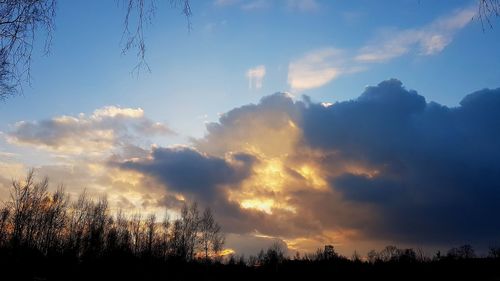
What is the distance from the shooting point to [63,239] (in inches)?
3059

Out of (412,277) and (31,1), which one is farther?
(412,277)

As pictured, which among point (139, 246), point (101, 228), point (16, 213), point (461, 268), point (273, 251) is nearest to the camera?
point (461, 268)

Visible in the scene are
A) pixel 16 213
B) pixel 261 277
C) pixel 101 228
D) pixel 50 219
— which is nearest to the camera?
pixel 261 277

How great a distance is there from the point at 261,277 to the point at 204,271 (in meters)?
9.36

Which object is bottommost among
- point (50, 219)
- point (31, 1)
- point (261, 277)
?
point (261, 277)

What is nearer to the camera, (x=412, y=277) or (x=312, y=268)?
(x=412, y=277)

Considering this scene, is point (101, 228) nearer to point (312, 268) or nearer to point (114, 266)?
Result: point (114, 266)

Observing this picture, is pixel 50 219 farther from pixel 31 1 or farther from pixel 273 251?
Result: pixel 31 1

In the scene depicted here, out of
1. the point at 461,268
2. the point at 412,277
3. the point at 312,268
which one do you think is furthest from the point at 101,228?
the point at 461,268

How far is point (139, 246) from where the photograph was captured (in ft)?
307

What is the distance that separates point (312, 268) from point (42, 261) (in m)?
43.6

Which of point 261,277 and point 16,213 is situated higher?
point 16,213

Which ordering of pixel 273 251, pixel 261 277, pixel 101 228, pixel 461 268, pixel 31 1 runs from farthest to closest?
pixel 273 251
pixel 101 228
pixel 261 277
pixel 461 268
pixel 31 1

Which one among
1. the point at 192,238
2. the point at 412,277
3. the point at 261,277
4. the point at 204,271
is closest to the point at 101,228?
the point at 192,238
